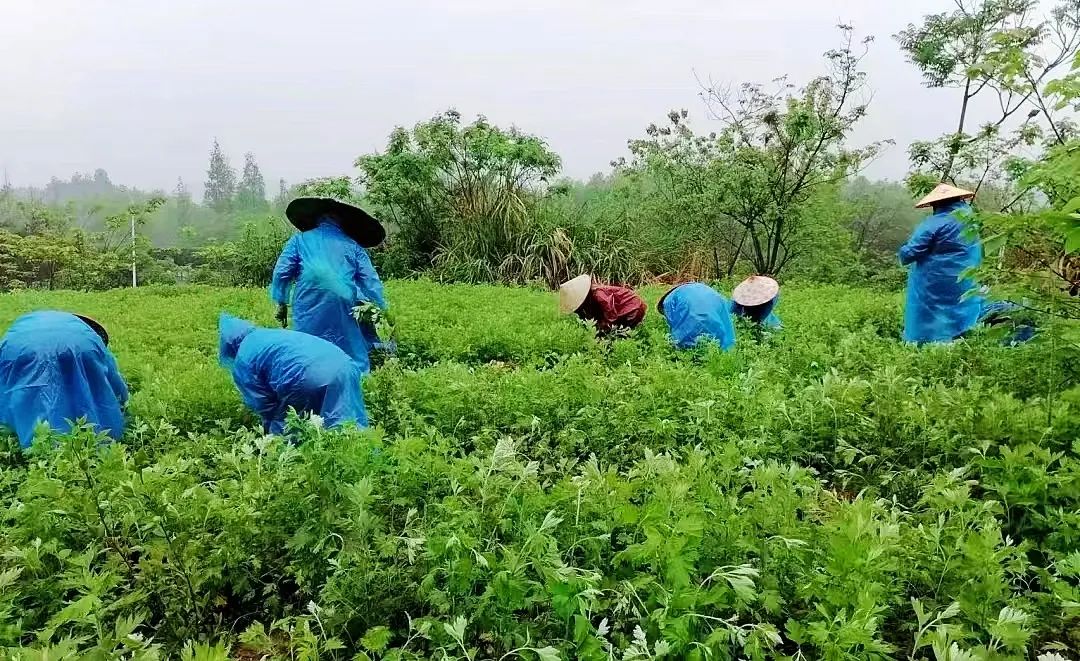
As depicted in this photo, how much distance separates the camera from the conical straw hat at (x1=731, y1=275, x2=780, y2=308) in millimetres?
7293

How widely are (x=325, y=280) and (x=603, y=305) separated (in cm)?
284

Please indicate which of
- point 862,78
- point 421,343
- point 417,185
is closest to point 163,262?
point 417,185

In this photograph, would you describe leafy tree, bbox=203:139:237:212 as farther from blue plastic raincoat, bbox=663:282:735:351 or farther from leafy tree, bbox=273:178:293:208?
blue plastic raincoat, bbox=663:282:735:351

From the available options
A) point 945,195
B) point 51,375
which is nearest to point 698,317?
point 945,195

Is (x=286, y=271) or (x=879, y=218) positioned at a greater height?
(x=879, y=218)

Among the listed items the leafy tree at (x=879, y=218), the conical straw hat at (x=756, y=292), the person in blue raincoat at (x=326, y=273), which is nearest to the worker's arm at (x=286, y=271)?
the person in blue raincoat at (x=326, y=273)

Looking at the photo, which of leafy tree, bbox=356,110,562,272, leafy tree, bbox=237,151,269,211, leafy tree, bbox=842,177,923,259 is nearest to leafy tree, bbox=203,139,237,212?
leafy tree, bbox=237,151,269,211

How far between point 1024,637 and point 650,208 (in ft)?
42.2

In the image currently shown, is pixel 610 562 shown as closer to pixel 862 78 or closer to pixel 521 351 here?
pixel 521 351

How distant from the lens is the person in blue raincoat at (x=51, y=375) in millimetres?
4016

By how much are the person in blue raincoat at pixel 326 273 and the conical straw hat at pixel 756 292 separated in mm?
3693

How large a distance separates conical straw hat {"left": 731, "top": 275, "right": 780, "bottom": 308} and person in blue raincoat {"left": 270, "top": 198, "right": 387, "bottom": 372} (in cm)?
369

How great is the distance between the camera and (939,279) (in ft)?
23.5

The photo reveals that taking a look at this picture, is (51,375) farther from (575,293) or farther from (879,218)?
(879,218)
